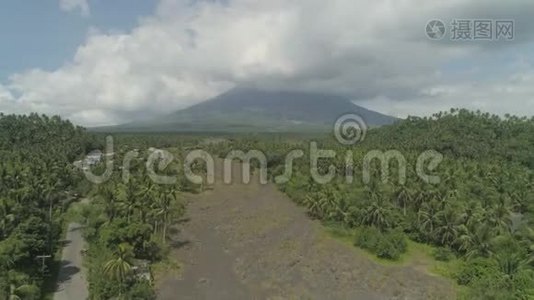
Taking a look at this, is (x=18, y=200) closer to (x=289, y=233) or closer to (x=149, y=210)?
(x=149, y=210)

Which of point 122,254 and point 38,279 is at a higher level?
point 122,254

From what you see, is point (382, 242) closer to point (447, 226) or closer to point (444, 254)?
point (444, 254)

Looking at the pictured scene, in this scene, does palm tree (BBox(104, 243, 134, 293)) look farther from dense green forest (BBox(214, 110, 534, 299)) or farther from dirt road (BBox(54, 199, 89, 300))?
dense green forest (BBox(214, 110, 534, 299))

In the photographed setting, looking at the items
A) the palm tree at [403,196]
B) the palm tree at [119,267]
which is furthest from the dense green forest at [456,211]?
the palm tree at [119,267]

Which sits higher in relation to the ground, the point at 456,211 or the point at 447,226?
the point at 456,211

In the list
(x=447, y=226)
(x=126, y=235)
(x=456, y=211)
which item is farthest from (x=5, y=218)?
(x=456, y=211)

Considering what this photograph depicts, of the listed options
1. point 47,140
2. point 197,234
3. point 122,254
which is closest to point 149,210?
point 197,234

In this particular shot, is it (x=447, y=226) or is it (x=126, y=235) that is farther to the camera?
(x=447, y=226)

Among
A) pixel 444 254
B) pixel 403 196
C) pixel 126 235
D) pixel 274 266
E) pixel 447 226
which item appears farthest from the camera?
pixel 403 196
